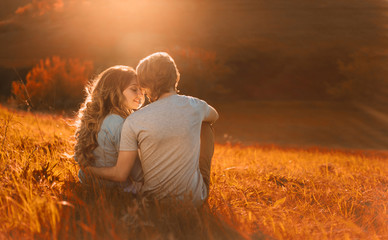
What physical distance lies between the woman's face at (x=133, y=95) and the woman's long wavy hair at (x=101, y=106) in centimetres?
3

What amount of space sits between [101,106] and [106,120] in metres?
0.14

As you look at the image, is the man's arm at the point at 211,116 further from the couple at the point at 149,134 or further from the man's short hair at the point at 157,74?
the man's short hair at the point at 157,74

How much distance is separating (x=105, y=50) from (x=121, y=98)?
31864mm

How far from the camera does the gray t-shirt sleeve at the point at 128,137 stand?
8.68ft

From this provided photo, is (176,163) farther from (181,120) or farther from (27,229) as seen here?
(27,229)

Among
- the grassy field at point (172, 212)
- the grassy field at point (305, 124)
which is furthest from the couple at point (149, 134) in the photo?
the grassy field at point (305, 124)

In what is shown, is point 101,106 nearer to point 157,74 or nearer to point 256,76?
point 157,74

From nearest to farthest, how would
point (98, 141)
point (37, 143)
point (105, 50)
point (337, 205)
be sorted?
point (98, 141) → point (337, 205) → point (37, 143) → point (105, 50)

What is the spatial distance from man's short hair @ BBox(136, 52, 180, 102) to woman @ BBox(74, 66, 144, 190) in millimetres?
316

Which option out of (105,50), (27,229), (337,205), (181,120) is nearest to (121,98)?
(181,120)

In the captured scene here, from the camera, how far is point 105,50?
108 feet

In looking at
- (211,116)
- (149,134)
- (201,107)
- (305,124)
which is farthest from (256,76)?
(149,134)

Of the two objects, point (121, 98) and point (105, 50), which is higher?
point (121, 98)

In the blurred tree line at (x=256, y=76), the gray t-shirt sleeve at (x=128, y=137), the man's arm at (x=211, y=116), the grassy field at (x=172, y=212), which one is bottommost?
the blurred tree line at (x=256, y=76)
